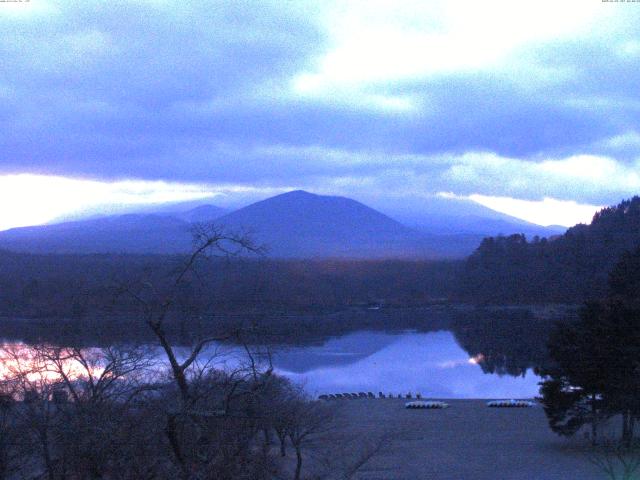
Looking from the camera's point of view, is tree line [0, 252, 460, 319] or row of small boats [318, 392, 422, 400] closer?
tree line [0, 252, 460, 319]

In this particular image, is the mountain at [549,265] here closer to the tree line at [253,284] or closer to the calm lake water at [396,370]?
the tree line at [253,284]

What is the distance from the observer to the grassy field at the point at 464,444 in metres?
15.0

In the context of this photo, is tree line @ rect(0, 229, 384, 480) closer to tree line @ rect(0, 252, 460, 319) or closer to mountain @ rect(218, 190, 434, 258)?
tree line @ rect(0, 252, 460, 319)

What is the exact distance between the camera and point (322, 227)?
422 ft

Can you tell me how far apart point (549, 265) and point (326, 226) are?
206 feet

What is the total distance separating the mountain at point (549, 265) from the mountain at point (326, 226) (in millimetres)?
27338

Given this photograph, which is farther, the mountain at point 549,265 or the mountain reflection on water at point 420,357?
the mountain at point 549,265

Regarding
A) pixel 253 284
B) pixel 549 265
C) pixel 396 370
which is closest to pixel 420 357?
pixel 396 370

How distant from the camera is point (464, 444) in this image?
18859mm

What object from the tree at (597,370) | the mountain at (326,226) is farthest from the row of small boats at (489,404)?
the mountain at (326,226)

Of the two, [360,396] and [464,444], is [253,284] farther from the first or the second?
[464,444]

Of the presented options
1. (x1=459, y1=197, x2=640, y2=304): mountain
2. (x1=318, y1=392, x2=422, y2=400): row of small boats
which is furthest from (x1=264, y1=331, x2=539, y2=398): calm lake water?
(x1=459, y1=197, x2=640, y2=304): mountain

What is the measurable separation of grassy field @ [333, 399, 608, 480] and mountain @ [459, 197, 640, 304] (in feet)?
133

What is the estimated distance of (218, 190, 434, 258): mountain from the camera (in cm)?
10856
